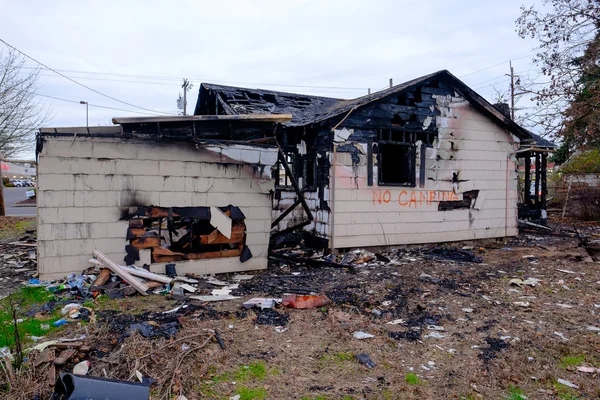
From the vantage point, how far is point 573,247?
11203 mm

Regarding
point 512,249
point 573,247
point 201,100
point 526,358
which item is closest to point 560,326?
point 526,358

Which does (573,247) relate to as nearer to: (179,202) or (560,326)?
(560,326)

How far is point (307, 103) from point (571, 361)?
33.2ft

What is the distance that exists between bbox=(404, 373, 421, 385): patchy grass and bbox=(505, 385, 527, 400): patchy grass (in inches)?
30.2

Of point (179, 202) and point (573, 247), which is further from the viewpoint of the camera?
point (573, 247)

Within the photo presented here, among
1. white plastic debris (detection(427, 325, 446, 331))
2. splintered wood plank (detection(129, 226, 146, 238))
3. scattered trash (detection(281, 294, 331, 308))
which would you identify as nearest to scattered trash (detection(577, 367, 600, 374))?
white plastic debris (detection(427, 325, 446, 331))

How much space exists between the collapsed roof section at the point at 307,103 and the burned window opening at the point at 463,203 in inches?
90.2

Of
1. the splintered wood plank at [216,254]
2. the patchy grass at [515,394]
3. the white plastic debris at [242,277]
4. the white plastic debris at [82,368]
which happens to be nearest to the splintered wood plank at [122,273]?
the splintered wood plank at [216,254]

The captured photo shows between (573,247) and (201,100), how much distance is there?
486 inches

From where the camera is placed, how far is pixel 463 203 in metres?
11.5

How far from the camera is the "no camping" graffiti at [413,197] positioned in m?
10.3

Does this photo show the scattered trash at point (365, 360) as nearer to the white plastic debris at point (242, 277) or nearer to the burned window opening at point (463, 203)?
the white plastic debris at point (242, 277)

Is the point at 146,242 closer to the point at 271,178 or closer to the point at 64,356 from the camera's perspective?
the point at 271,178

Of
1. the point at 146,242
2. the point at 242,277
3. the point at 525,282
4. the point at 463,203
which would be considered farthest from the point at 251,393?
the point at 463,203
